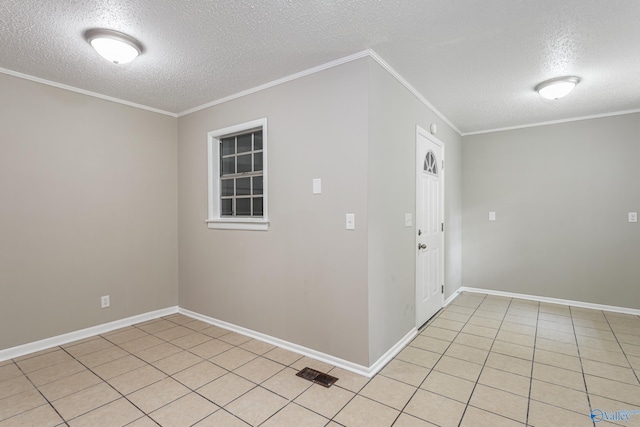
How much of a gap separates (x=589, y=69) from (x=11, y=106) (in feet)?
16.3

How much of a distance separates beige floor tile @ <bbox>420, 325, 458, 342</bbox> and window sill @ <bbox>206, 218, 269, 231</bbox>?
1946 millimetres

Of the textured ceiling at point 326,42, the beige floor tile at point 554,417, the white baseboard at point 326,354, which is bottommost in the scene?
the beige floor tile at point 554,417

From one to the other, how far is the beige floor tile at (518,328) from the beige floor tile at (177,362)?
3048 millimetres

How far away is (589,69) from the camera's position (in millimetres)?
2676

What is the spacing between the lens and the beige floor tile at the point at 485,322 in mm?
3430

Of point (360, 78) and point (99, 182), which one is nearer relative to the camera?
point (360, 78)

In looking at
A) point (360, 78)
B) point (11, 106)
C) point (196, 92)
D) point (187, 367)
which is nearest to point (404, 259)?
point (360, 78)

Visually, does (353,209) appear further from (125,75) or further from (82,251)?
(82,251)

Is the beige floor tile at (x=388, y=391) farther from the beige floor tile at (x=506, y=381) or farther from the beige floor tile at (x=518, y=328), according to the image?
A: the beige floor tile at (x=518, y=328)

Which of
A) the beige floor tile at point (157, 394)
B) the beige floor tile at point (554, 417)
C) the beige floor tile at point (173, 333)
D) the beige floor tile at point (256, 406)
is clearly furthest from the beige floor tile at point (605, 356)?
the beige floor tile at point (173, 333)

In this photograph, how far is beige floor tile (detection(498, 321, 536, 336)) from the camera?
3229 millimetres

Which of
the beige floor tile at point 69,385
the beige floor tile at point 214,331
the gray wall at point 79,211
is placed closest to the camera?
the beige floor tile at point 69,385

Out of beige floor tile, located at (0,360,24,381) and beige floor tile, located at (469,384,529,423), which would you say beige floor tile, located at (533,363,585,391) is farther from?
beige floor tile, located at (0,360,24,381)

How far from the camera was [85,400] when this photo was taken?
2102mm
